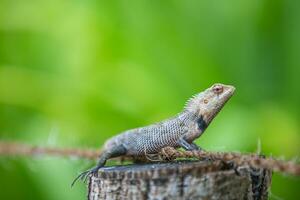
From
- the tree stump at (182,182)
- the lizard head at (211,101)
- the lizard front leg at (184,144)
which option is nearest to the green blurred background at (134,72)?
the lizard head at (211,101)

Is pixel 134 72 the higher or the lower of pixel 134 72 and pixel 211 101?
the higher

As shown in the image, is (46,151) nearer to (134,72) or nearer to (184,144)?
(184,144)

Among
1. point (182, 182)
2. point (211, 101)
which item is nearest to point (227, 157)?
point (182, 182)

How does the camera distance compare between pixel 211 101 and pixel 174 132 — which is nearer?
pixel 174 132

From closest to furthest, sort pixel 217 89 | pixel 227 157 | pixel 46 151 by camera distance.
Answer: pixel 227 157
pixel 217 89
pixel 46 151

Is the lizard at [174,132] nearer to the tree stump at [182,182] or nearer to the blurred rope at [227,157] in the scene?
the blurred rope at [227,157]

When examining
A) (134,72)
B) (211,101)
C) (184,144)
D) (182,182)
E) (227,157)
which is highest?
(134,72)
